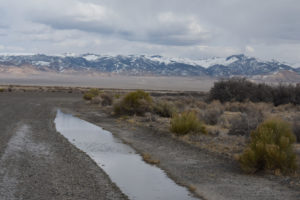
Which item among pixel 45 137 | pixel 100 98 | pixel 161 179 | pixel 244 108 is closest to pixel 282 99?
pixel 244 108

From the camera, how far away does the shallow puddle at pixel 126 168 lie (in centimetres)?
1077

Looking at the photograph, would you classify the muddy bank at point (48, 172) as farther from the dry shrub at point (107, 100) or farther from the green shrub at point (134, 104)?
the dry shrub at point (107, 100)

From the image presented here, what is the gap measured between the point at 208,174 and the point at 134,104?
20.3 m

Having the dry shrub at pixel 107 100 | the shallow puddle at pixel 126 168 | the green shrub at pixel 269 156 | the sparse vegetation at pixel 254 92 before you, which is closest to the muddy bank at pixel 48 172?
the shallow puddle at pixel 126 168

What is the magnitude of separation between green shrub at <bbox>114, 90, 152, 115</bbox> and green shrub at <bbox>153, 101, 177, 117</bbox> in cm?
59

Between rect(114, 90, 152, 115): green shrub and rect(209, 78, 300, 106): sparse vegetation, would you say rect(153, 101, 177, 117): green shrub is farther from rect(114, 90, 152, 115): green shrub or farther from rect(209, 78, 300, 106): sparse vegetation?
rect(209, 78, 300, 106): sparse vegetation

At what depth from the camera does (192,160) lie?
1495 centimetres

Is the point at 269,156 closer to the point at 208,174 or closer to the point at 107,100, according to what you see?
the point at 208,174

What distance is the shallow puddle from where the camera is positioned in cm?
1077

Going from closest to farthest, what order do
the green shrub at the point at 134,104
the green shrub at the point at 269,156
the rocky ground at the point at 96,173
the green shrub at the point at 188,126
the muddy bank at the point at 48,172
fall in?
the muddy bank at the point at 48,172 < the rocky ground at the point at 96,173 < the green shrub at the point at 269,156 < the green shrub at the point at 188,126 < the green shrub at the point at 134,104

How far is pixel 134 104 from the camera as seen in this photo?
32656 mm

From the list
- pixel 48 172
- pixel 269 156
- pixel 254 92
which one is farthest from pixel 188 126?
pixel 254 92

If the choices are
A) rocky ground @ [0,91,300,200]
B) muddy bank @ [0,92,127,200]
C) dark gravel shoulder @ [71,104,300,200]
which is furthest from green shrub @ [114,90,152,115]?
muddy bank @ [0,92,127,200]

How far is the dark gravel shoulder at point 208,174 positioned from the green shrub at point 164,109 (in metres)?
10.8
